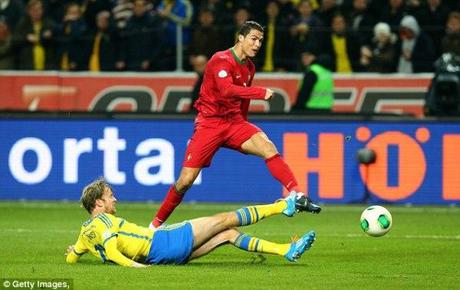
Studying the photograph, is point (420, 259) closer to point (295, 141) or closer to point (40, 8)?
point (295, 141)

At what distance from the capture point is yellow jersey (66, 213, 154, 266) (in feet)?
38.2

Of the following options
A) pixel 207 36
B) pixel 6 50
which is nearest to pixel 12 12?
pixel 6 50

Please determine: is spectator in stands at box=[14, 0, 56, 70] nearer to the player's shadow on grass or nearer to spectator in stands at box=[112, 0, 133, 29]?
spectator in stands at box=[112, 0, 133, 29]

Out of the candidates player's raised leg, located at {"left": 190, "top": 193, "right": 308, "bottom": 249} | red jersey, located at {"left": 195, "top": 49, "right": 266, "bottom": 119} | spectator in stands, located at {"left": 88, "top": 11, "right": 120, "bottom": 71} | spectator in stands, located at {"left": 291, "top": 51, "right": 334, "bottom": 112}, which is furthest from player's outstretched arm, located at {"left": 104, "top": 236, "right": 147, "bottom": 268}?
spectator in stands, located at {"left": 88, "top": 11, "right": 120, "bottom": 71}

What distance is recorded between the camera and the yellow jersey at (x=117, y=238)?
1165cm

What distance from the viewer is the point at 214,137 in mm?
14219

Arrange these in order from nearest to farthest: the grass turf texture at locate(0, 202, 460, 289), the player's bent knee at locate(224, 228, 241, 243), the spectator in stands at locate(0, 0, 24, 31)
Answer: the grass turf texture at locate(0, 202, 460, 289)
the player's bent knee at locate(224, 228, 241, 243)
the spectator in stands at locate(0, 0, 24, 31)

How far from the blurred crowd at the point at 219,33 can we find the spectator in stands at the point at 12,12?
0.06 ft

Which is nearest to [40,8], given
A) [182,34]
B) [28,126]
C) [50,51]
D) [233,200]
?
[50,51]

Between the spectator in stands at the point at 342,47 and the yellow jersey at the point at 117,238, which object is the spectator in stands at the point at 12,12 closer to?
the spectator in stands at the point at 342,47

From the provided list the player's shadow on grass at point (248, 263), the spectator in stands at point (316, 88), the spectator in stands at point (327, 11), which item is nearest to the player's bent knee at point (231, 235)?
the player's shadow on grass at point (248, 263)

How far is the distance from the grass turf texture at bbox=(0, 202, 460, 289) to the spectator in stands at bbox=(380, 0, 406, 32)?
4.33 metres

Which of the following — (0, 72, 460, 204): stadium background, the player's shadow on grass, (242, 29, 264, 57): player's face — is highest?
(242, 29, 264, 57): player's face

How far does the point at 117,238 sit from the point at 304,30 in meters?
10.8
